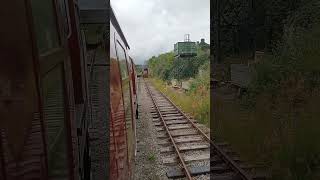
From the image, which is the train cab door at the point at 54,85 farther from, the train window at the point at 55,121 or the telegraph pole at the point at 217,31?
the telegraph pole at the point at 217,31

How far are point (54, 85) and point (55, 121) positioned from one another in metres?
0.17

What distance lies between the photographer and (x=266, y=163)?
8.07 m

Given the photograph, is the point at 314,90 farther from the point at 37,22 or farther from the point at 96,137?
the point at 37,22

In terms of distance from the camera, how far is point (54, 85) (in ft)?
6.04

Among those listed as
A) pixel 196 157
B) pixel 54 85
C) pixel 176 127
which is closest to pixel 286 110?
pixel 196 157

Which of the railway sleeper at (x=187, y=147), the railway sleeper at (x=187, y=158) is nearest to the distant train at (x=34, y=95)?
the railway sleeper at (x=187, y=158)

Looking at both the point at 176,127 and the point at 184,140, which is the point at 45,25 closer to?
the point at 184,140

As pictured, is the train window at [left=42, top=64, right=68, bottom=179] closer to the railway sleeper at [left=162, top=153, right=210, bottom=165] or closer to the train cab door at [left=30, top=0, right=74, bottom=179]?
the train cab door at [left=30, top=0, right=74, bottom=179]

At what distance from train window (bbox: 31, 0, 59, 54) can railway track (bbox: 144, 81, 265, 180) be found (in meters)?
5.89

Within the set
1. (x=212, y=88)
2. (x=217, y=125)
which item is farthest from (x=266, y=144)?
(x=212, y=88)

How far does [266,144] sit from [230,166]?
122cm

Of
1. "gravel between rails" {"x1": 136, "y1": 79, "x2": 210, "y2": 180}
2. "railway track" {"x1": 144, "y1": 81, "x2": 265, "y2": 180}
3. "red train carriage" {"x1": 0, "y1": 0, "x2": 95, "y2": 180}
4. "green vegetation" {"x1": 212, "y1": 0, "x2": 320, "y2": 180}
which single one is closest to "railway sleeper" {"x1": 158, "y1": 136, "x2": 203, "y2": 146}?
"railway track" {"x1": 144, "y1": 81, "x2": 265, "y2": 180}

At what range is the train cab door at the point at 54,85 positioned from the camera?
1567 millimetres

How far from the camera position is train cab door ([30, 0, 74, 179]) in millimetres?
1567
